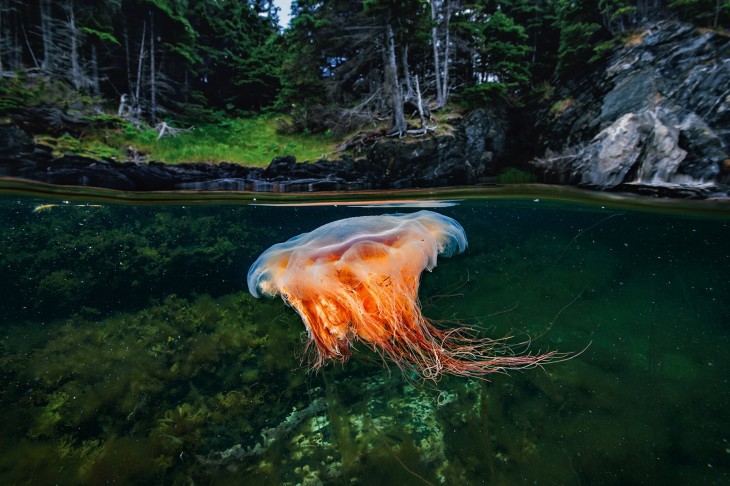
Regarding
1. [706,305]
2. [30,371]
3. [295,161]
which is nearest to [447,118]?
[295,161]

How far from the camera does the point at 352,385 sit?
8.18 ft

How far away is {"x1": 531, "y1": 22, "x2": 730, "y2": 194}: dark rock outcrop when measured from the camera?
478 centimetres

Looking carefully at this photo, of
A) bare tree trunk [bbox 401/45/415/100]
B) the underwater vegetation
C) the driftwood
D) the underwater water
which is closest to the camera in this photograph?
the underwater water

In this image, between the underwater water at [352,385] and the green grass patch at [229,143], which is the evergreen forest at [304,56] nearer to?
the green grass patch at [229,143]

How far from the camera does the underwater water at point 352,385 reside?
187cm

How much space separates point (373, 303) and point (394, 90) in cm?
548

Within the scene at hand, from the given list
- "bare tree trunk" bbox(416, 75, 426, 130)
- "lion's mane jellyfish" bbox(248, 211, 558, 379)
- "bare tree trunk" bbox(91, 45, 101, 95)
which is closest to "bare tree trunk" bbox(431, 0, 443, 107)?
"bare tree trunk" bbox(416, 75, 426, 130)

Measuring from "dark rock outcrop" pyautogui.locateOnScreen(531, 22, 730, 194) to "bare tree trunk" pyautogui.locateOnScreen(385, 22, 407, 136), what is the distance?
3023 millimetres

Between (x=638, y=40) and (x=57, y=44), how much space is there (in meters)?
11.1

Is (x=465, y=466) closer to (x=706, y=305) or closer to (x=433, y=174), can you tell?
(x=706, y=305)

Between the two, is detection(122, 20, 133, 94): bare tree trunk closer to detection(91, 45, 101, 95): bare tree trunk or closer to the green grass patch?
detection(91, 45, 101, 95): bare tree trunk

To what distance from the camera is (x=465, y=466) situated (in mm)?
1870

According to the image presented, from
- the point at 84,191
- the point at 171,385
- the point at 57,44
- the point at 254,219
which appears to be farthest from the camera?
the point at 254,219

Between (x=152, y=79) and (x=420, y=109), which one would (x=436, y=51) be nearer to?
(x=420, y=109)
